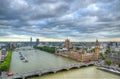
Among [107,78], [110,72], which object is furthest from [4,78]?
[110,72]

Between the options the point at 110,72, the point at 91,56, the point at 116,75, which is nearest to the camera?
the point at 116,75

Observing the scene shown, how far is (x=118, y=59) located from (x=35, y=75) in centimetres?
1287

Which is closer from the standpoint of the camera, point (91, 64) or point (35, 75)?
point (35, 75)

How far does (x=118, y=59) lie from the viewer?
21422mm

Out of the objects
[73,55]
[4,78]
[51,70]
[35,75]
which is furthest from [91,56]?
[4,78]

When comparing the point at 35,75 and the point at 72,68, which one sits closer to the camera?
the point at 35,75

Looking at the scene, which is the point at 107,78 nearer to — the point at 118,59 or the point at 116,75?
the point at 116,75

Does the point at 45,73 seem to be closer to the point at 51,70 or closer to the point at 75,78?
the point at 51,70

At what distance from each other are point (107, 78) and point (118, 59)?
879cm

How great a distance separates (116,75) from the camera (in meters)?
14.7

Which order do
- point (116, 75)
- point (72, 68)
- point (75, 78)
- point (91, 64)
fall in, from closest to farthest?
point (75, 78)
point (116, 75)
point (72, 68)
point (91, 64)

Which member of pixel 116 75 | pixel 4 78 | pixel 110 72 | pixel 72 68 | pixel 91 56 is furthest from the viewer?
pixel 91 56

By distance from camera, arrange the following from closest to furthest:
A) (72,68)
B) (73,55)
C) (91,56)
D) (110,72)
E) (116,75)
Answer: (116,75), (110,72), (72,68), (91,56), (73,55)

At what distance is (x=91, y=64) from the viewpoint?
2100cm
